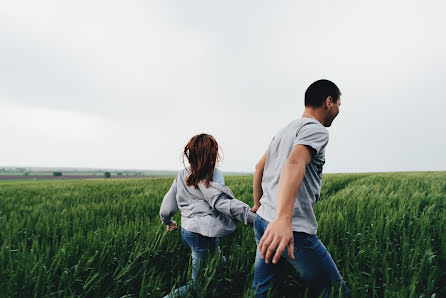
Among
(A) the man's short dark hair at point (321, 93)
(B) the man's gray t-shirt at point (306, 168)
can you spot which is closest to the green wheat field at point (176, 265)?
(B) the man's gray t-shirt at point (306, 168)

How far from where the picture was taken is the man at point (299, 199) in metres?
1.07

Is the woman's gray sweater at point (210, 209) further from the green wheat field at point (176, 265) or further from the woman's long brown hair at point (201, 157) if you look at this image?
the green wheat field at point (176, 265)

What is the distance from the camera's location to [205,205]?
2016 millimetres

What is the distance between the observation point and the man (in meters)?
1.07

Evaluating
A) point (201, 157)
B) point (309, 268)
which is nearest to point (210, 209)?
point (201, 157)

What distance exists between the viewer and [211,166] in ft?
6.53

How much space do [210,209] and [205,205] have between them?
0.06m

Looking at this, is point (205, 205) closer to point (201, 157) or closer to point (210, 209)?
point (210, 209)

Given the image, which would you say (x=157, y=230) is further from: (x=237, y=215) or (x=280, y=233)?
(x=280, y=233)

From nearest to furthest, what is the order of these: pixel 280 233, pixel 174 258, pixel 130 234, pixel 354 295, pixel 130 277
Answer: pixel 280 233 < pixel 354 295 < pixel 130 277 < pixel 174 258 < pixel 130 234

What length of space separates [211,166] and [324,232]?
1.56 m

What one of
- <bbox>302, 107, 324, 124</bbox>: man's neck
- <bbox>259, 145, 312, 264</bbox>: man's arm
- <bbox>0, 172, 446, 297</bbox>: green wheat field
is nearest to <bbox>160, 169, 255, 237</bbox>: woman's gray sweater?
<bbox>0, 172, 446, 297</bbox>: green wheat field

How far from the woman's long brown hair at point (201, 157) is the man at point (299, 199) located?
1.98 ft

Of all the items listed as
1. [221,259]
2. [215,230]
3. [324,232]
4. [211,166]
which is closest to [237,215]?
[215,230]
